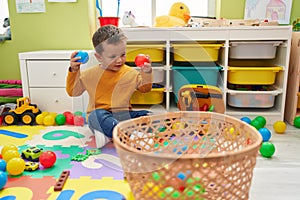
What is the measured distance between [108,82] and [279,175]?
2.64 ft

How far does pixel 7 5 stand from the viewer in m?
1.97

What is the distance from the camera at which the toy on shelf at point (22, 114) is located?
157 cm

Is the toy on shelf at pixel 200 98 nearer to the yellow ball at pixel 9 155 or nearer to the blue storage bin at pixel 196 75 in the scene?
the blue storage bin at pixel 196 75

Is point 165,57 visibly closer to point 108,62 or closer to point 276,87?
point 108,62

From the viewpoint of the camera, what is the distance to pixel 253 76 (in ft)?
5.09

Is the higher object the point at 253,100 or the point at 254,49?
the point at 254,49

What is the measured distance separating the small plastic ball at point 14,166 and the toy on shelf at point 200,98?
0.78m

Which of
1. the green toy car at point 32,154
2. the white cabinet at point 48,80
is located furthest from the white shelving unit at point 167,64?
the green toy car at point 32,154

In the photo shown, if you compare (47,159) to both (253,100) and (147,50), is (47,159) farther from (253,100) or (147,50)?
(253,100)

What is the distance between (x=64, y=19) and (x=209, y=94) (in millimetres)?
1103

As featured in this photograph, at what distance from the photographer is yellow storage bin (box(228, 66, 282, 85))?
5.03 feet

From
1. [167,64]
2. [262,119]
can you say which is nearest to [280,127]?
[262,119]

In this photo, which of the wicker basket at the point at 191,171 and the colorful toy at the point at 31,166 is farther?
the colorful toy at the point at 31,166

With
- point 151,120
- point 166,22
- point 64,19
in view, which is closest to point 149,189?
point 151,120
